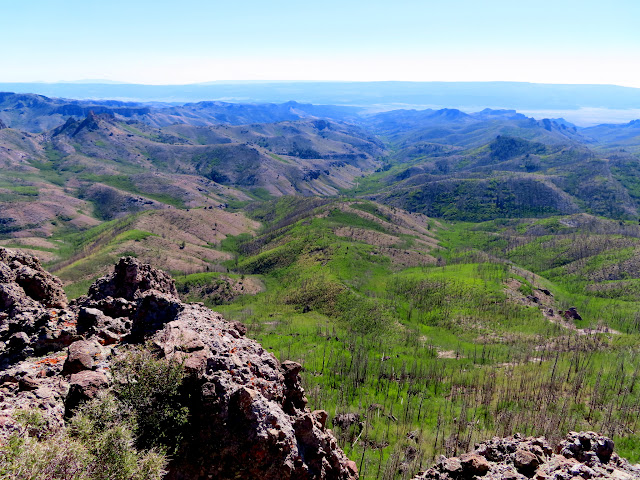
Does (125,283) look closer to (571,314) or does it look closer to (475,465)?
(475,465)

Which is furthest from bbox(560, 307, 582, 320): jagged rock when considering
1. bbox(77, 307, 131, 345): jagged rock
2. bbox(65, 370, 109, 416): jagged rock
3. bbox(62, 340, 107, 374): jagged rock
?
bbox(65, 370, 109, 416): jagged rock

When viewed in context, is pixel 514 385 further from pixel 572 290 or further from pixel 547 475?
pixel 572 290

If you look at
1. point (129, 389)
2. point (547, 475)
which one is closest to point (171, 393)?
point (129, 389)

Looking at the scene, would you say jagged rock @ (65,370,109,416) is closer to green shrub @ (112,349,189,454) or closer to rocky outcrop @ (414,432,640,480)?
green shrub @ (112,349,189,454)

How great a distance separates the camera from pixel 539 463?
116ft

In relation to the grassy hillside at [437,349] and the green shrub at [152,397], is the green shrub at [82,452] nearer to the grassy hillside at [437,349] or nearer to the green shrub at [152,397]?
Answer: the green shrub at [152,397]

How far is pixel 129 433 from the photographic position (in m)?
23.1

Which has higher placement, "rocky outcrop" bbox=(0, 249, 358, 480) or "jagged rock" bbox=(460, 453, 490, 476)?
"rocky outcrop" bbox=(0, 249, 358, 480)

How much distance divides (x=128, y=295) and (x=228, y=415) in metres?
42.5

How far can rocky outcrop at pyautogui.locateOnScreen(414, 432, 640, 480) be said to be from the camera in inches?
1268

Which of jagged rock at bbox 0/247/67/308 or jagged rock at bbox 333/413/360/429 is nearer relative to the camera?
jagged rock at bbox 0/247/67/308

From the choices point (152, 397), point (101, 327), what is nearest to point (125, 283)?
point (101, 327)

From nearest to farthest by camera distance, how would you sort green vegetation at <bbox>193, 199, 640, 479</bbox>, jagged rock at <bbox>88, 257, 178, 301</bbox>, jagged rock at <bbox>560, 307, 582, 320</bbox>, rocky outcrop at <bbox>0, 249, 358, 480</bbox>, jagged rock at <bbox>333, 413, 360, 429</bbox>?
rocky outcrop at <bbox>0, 249, 358, 480</bbox> → jagged rock at <bbox>88, 257, 178, 301</bbox> → green vegetation at <bbox>193, 199, 640, 479</bbox> → jagged rock at <bbox>333, 413, 360, 429</bbox> → jagged rock at <bbox>560, 307, 582, 320</bbox>

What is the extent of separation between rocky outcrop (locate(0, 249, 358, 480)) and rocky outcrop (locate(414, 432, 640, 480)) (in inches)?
483
